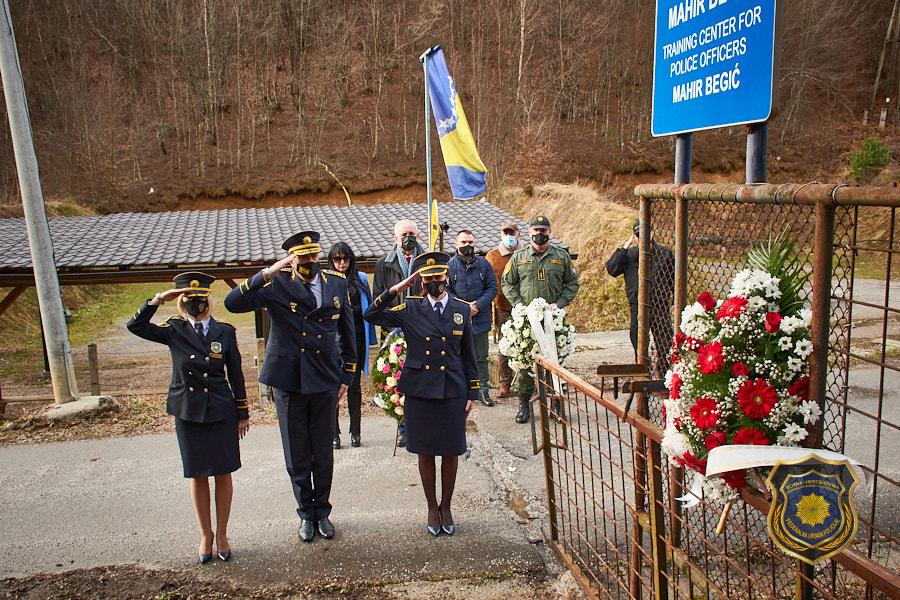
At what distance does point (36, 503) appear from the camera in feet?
19.1

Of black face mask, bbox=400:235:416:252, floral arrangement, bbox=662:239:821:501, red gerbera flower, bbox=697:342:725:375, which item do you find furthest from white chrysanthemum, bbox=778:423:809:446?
black face mask, bbox=400:235:416:252

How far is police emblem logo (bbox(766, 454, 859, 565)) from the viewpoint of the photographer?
209cm

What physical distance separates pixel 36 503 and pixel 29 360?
1044 centimetres

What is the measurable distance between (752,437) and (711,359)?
29 cm

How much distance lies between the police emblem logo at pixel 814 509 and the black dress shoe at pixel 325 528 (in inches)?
137

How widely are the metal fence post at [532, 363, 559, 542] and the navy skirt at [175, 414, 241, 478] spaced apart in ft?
6.55

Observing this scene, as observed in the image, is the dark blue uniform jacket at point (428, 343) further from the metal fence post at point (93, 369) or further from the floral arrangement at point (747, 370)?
the metal fence post at point (93, 369)

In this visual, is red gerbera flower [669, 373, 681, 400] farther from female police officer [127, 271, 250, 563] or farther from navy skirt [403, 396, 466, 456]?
female police officer [127, 271, 250, 563]

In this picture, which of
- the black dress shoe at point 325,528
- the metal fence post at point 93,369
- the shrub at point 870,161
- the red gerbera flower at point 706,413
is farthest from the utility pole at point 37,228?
the shrub at point 870,161

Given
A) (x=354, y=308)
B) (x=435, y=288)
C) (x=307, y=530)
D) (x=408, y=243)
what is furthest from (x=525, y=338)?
(x=307, y=530)

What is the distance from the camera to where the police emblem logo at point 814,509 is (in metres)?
2.09

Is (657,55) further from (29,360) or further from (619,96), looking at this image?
(619,96)

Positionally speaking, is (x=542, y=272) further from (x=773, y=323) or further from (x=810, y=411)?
(x=810, y=411)

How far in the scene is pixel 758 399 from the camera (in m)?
2.32
